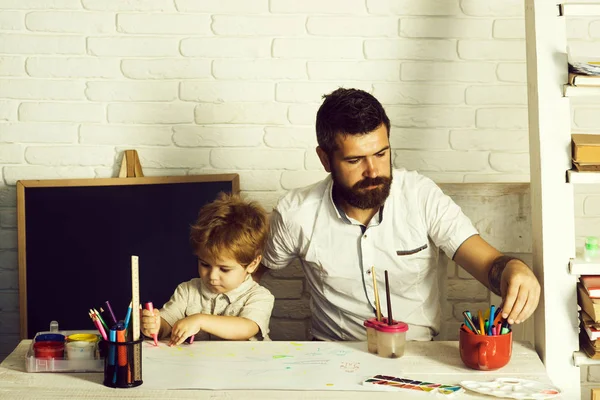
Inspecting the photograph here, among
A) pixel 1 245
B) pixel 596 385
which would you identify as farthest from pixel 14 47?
pixel 596 385

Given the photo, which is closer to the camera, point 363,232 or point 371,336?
point 371,336

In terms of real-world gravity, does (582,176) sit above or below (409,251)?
above

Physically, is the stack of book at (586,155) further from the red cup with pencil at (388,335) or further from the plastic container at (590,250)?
the red cup with pencil at (388,335)

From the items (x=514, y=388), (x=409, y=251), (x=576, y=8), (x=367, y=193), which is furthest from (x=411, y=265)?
(x=576, y=8)

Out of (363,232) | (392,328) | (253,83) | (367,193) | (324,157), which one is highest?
(253,83)

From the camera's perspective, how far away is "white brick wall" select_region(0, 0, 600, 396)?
2.67 metres

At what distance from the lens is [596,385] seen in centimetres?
281

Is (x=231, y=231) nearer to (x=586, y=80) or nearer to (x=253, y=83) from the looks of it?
(x=253, y=83)

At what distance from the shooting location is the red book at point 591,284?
1921mm

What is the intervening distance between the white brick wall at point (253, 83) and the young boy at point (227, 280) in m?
0.53

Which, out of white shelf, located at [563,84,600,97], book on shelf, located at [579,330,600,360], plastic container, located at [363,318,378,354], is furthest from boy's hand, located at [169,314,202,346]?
white shelf, located at [563,84,600,97]

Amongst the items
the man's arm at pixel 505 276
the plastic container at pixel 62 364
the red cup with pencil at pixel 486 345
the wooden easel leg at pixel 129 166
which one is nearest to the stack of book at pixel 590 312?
the man's arm at pixel 505 276

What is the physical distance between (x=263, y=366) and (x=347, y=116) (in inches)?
31.1

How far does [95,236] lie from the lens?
108 inches
